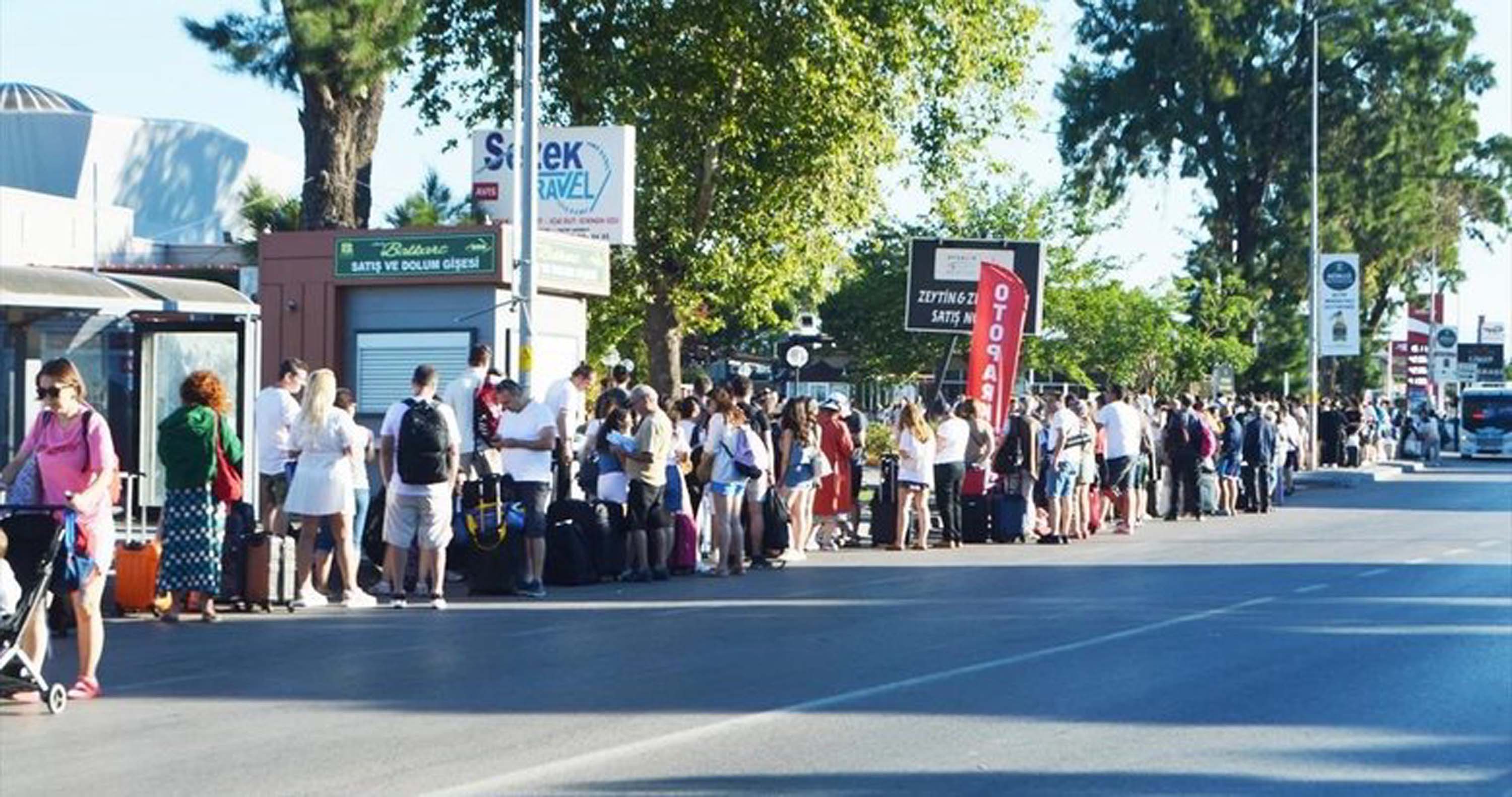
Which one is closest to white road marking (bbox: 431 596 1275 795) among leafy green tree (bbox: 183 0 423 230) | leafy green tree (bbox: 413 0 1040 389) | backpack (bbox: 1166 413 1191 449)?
leafy green tree (bbox: 183 0 423 230)

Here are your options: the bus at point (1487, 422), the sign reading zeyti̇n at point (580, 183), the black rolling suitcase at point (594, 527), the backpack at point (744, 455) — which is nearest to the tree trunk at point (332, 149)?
the sign reading zeyti̇n at point (580, 183)

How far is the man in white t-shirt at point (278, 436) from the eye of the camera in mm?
16578

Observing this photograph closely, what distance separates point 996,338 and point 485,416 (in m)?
10.9

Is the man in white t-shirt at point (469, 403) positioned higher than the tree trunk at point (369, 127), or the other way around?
the tree trunk at point (369, 127)

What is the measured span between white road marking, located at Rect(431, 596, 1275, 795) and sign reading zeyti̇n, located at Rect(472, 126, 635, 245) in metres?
12.8

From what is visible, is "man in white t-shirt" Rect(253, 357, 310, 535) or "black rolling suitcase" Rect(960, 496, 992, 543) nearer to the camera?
"man in white t-shirt" Rect(253, 357, 310, 535)

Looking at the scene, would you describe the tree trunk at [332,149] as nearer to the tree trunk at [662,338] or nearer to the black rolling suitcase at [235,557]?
the black rolling suitcase at [235,557]

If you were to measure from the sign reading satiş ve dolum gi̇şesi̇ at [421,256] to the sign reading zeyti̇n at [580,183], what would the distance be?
11.7 feet

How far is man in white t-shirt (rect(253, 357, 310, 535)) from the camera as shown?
1658cm

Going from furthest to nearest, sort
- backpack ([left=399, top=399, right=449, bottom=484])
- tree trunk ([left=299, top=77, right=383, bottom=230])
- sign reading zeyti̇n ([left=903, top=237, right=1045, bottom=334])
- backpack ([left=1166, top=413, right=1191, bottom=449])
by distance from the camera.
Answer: sign reading zeyti̇n ([left=903, top=237, right=1045, bottom=334])
backpack ([left=1166, top=413, right=1191, bottom=449])
tree trunk ([left=299, top=77, right=383, bottom=230])
backpack ([left=399, top=399, right=449, bottom=484])

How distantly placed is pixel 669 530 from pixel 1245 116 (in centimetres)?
4226

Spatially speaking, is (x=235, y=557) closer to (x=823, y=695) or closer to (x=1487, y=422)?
(x=823, y=695)

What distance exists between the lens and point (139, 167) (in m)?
69.6

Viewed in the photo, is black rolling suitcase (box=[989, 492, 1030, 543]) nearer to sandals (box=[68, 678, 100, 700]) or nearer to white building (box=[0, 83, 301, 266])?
sandals (box=[68, 678, 100, 700])
